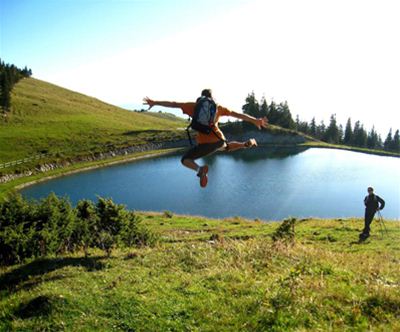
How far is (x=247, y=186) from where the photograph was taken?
211 feet

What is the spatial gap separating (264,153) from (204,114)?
102m

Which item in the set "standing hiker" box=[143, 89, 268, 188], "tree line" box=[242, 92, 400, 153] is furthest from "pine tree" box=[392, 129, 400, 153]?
"standing hiker" box=[143, 89, 268, 188]

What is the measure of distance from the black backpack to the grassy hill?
76.2 meters

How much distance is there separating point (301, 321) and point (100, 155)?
3530 inches

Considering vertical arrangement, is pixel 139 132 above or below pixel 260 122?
above

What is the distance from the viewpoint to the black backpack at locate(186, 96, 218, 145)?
9.22 metres

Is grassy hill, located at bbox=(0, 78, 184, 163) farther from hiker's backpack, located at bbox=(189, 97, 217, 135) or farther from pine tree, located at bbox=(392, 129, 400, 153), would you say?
pine tree, located at bbox=(392, 129, 400, 153)

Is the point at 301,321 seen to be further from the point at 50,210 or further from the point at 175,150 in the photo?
the point at 175,150

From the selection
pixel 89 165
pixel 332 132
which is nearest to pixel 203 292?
pixel 89 165

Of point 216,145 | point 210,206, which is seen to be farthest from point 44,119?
point 216,145

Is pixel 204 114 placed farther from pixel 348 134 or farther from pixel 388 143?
pixel 388 143

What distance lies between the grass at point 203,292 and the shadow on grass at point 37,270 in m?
0.04

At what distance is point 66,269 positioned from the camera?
10906mm

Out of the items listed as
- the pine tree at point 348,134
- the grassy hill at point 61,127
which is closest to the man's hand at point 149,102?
the grassy hill at point 61,127
